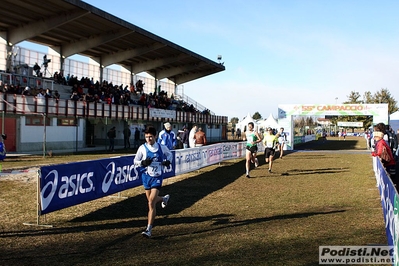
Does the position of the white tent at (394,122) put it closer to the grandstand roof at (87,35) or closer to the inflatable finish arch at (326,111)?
the inflatable finish arch at (326,111)

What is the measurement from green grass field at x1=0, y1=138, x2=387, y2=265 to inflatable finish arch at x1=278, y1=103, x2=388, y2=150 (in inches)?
A: 927

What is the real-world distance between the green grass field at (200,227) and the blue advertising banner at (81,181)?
1.34ft

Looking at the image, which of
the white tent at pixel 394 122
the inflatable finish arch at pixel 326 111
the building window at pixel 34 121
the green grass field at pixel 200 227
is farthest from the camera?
the white tent at pixel 394 122

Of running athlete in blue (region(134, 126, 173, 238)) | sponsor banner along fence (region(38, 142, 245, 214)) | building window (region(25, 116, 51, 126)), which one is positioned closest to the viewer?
running athlete in blue (region(134, 126, 173, 238))

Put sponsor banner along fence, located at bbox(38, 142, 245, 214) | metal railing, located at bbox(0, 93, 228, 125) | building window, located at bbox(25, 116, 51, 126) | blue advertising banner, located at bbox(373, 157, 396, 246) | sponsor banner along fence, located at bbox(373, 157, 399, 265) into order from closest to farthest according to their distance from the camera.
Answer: sponsor banner along fence, located at bbox(373, 157, 399, 265) < blue advertising banner, located at bbox(373, 157, 396, 246) < sponsor banner along fence, located at bbox(38, 142, 245, 214) < metal railing, located at bbox(0, 93, 228, 125) < building window, located at bbox(25, 116, 51, 126)

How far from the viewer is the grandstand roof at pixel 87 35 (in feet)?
96.2

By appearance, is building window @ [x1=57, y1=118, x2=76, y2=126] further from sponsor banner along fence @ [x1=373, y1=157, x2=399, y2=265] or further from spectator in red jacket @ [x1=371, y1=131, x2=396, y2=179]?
sponsor banner along fence @ [x1=373, y1=157, x2=399, y2=265]

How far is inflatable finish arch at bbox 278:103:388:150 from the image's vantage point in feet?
111

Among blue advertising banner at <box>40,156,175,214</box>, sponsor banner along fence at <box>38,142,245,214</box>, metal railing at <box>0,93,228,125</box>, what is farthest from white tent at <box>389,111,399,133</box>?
blue advertising banner at <box>40,156,175,214</box>

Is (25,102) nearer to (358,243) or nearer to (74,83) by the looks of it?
(74,83)

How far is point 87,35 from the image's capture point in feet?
118

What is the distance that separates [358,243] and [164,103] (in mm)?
40303

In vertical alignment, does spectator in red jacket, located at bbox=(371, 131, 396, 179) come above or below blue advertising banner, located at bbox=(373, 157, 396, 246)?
above

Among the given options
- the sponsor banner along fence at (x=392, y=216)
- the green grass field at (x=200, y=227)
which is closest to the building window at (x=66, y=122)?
the green grass field at (x=200, y=227)
